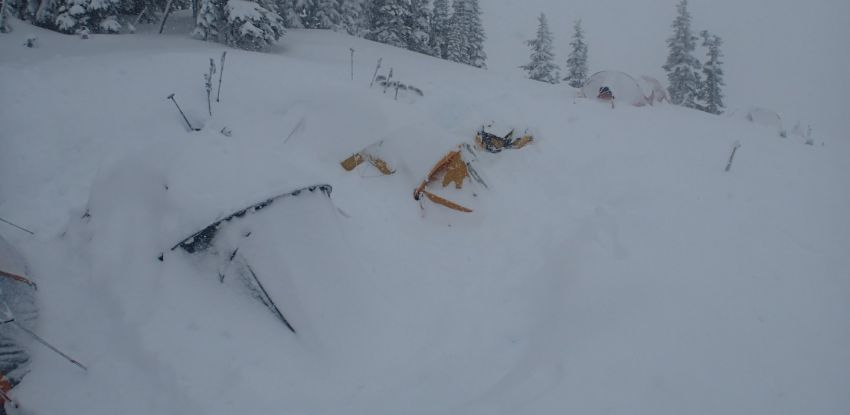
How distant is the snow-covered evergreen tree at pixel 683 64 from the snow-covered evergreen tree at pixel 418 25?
58.8 feet

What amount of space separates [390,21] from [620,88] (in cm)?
1524

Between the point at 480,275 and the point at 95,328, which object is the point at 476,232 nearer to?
the point at 480,275

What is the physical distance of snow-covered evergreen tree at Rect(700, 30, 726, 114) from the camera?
1199 inches

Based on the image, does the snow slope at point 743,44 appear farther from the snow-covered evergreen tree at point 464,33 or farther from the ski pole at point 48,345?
the ski pole at point 48,345

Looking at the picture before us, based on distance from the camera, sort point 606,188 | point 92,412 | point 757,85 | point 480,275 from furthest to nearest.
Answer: point 757,85 < point 606,188 < point 480,275 < point 92,412

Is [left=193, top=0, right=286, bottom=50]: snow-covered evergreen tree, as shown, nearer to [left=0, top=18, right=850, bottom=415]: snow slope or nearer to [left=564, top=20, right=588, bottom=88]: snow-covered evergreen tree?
[left=0, top=18, right=850, bottom=415]: snow slope

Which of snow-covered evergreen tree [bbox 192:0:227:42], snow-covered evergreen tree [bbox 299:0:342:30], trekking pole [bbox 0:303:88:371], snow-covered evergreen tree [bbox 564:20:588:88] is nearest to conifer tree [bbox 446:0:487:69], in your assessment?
snow-covered evergreen tree [bbox 564:20:588:88]

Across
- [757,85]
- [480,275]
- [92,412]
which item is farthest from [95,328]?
[757,85]

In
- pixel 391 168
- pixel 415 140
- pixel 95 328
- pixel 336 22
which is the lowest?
pixel 95 328

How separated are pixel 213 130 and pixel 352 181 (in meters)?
3.62

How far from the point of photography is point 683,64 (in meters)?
30.9

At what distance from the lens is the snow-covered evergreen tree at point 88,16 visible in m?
15.2

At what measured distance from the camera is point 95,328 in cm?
528

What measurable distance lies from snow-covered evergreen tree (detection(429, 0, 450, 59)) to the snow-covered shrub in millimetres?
14723
